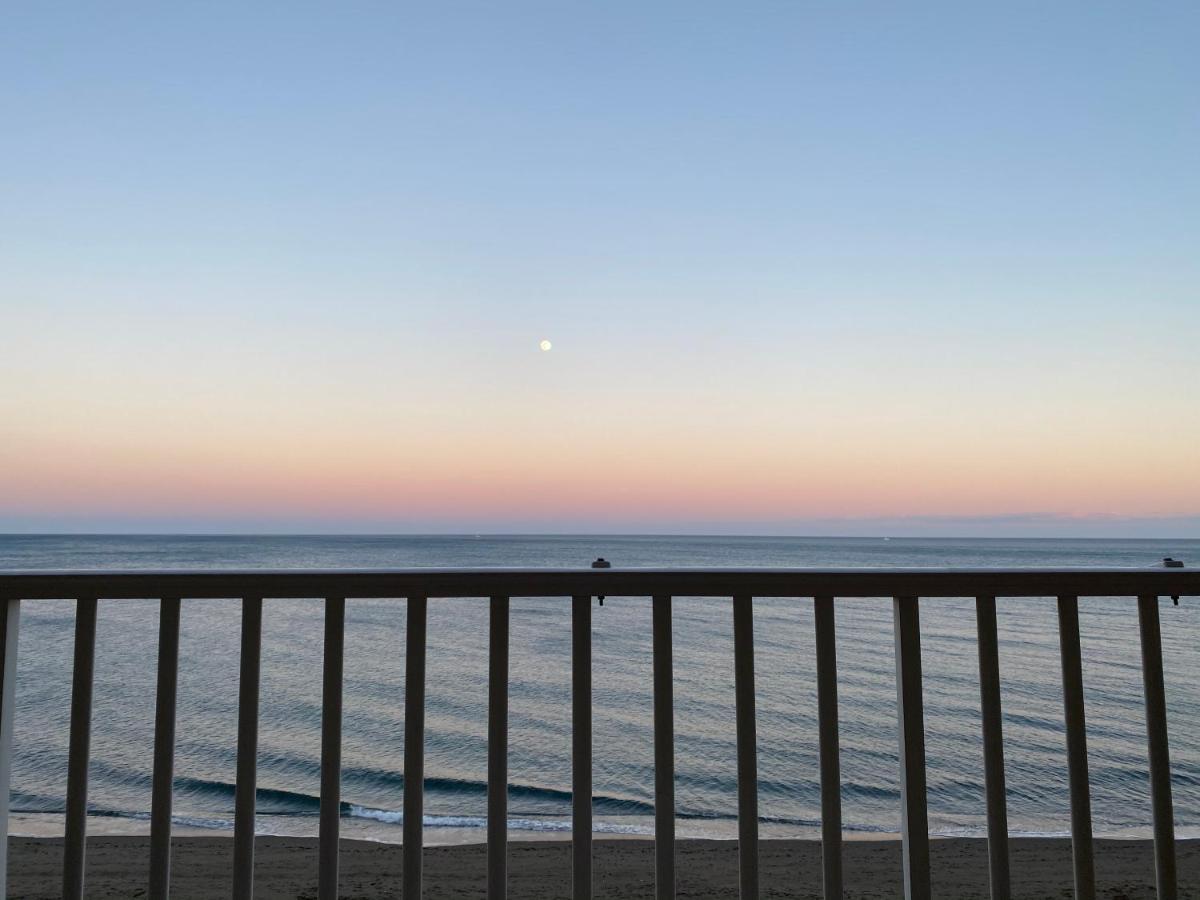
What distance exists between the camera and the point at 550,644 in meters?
12.2

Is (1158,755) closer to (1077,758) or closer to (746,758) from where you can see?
(1077,758)

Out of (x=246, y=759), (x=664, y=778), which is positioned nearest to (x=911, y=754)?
(x=664, y=778)

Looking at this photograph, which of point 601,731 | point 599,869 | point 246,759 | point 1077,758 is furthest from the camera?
point 601,731

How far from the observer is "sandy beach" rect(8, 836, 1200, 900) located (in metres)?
3.02

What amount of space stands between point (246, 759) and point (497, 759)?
0.47 meters

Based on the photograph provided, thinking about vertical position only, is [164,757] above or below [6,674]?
below

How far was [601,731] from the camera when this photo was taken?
7145 millimetres

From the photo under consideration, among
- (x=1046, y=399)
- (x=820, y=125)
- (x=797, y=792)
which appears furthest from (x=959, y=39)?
(x=1046, y=399)

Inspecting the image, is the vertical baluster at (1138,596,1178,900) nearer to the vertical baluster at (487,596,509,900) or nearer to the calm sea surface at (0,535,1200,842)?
the vertical baluster at (487,596,509,900)

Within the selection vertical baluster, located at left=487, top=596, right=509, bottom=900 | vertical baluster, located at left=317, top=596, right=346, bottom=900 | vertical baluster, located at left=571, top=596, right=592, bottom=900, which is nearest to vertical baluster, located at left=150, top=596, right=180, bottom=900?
vertical baluster, located at left=317, top=596, right=346, bottom=900

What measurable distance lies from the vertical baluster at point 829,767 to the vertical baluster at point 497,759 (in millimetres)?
608

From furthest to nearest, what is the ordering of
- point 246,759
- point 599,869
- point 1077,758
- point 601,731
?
point 601,731 < point 599,869 < point 1077,758 < point 246,759

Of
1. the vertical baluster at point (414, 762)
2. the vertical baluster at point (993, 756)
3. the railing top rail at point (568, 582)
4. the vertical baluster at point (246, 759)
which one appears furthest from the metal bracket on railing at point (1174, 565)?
the vertical baluster at point (246, 759)

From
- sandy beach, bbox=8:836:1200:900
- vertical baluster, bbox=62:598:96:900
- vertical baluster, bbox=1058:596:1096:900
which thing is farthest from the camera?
sandy beach, bbox=8:836:1200:900
